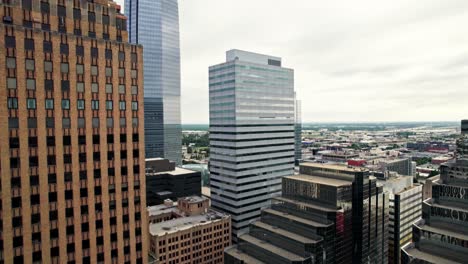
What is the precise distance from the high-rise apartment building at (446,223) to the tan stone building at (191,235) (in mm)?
67716

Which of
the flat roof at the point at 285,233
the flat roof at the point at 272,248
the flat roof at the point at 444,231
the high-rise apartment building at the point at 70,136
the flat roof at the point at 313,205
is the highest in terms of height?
the high-rise apartment building at the point at 70,136

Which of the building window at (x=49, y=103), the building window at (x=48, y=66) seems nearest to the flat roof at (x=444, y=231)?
the building window at (x=49, y=103)

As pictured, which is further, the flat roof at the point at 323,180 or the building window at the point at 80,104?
the flat roof at the point at 323,180

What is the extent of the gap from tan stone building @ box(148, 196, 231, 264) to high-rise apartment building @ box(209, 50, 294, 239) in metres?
13.5

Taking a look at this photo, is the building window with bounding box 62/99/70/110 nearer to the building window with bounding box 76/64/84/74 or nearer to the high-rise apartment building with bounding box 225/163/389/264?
the building window with bounding box 76/64/84/74

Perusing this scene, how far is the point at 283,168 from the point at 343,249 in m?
62.8

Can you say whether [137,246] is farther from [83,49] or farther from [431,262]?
[431,262]

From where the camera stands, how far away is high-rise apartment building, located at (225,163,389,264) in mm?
98562

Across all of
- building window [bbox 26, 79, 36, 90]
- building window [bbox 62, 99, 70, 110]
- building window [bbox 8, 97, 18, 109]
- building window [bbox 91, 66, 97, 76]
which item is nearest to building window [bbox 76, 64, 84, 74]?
Answer: building window [bbox 91, 66, 97, 76]

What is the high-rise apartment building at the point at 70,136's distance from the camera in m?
51.9

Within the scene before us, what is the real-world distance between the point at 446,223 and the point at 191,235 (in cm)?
8177

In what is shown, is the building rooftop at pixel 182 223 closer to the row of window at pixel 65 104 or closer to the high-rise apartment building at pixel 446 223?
the row of window at pixel 65 104

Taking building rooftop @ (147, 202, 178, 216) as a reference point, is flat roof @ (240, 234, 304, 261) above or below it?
above

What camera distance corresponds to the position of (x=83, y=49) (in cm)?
5712
